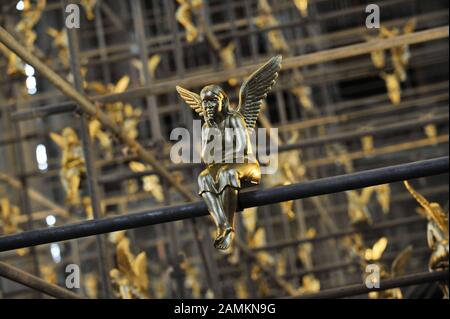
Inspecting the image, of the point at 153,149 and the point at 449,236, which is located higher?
the point at 153,149

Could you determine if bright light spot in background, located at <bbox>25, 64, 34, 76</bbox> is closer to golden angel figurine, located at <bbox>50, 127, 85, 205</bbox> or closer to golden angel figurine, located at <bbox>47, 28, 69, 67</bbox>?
golden angel figurine, located at <bbox>50, 127, 85, 205</bbox>

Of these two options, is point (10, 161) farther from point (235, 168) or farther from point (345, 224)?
point (235, 168)

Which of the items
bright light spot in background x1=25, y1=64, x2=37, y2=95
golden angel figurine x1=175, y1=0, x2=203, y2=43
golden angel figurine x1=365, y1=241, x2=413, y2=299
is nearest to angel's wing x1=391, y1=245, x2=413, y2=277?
→ golden angel figurine x1=365, y1=241, x2=413, y2=299

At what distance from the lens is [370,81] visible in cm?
1881

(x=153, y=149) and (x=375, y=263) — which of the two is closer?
(x=375, y=263)

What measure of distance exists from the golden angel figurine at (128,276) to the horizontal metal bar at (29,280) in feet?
5.38

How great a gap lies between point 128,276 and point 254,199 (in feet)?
11.6

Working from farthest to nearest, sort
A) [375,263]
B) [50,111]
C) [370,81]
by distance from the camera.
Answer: [370,81]
[375,263]
[50,111]

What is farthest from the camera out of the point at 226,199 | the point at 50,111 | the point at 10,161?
the point at 10,161

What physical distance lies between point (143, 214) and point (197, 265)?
Result: 11.4 meters

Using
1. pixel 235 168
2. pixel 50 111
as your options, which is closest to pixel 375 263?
pixel 50 111

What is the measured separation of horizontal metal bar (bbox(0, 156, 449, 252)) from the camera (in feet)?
12.6

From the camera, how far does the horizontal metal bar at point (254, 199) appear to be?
383cm

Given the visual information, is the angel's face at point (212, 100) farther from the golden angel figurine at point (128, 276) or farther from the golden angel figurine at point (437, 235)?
the golden angel figurine at point (128, 276)
